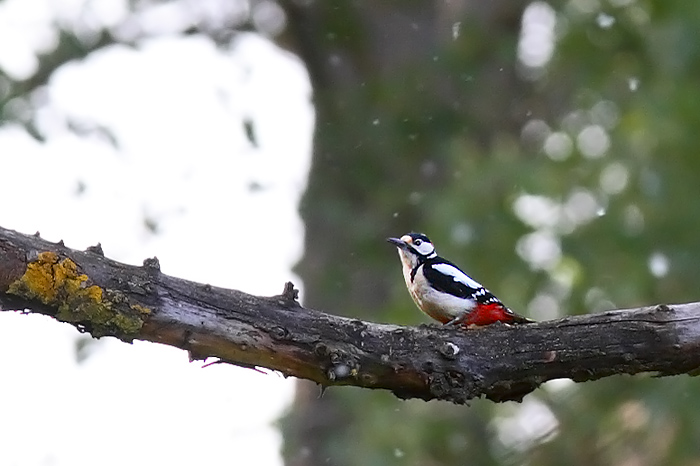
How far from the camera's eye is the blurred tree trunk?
815 cm

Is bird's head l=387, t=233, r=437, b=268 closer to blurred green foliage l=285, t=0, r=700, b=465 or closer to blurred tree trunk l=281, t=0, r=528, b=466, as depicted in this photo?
blurred green foliage l=285, t=0, r=700, b=465

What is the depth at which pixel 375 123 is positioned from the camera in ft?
27.3

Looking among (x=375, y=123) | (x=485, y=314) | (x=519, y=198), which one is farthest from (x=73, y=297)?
(x=375, y=123)

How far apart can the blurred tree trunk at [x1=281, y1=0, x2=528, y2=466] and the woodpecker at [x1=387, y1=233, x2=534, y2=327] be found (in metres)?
3.31

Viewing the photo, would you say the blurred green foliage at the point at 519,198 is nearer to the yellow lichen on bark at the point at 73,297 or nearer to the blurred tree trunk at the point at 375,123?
the blurred tree trunk at the point at 375,123

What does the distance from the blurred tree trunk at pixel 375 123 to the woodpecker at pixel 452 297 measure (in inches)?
130

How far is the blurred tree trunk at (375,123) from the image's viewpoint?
8.15m

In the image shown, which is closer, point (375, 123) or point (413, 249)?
point (413, 249)

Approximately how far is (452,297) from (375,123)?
419cm

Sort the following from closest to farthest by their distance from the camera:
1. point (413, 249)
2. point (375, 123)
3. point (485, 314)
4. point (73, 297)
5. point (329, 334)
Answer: point (73, 297)
point (329, 334)
point (485, 314)
point (413, 249)
point (375, 123)

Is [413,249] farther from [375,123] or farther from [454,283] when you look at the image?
[375,123]

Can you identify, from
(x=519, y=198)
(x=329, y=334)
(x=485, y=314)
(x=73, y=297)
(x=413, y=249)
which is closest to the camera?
(x=73, y=297)

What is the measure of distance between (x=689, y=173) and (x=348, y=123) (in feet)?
9.60

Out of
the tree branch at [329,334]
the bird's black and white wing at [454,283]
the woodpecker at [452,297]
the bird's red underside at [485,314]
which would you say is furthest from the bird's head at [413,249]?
the tree branch at [329,334]
